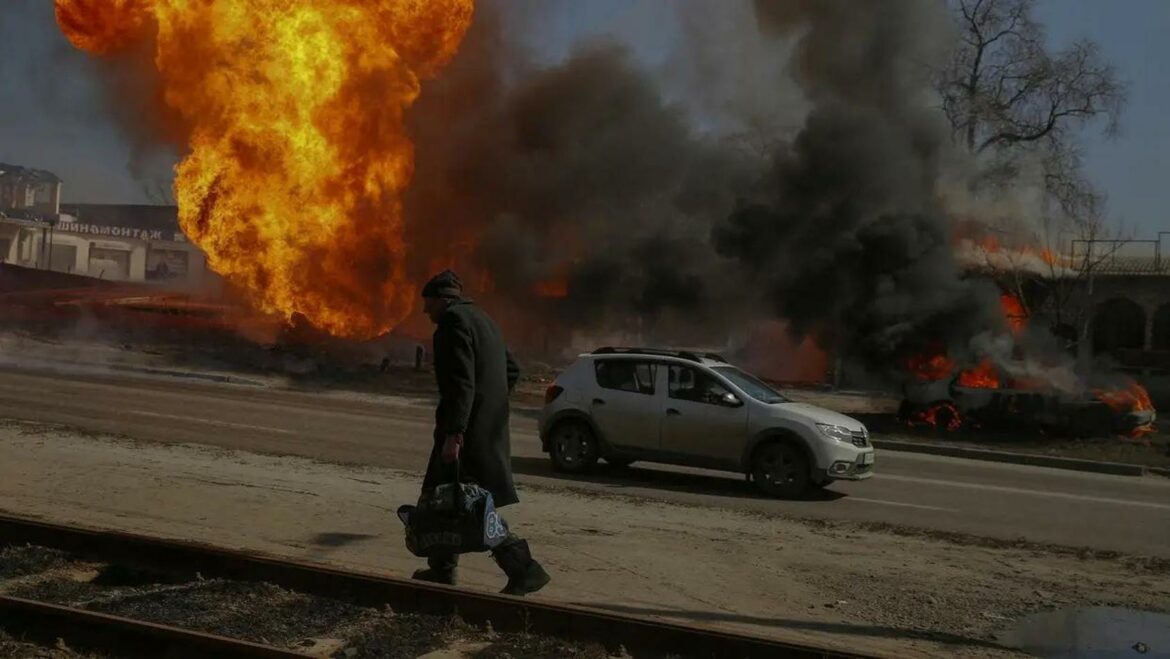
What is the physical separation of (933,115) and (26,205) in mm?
70200

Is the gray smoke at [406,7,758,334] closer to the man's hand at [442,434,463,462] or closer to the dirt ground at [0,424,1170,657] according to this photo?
the dirt ground at [0,424,1170,657]

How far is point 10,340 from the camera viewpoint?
31.3 metres

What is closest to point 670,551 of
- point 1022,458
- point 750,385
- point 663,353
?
point 750,385

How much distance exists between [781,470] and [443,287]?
22.1 ft

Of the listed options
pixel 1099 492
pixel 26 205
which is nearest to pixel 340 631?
pixel 1099 492

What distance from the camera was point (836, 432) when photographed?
39.3 feet

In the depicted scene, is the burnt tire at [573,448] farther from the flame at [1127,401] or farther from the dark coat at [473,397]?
the flame at [1127,401]

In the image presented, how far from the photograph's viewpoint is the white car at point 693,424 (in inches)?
468

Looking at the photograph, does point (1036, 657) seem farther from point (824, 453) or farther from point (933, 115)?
point (933, 115)

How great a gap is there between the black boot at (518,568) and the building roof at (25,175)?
81479mm

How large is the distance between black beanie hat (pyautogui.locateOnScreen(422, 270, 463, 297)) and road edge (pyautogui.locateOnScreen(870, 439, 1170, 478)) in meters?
14.3

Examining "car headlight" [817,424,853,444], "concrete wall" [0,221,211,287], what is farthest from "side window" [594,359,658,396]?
"concrete wall" [0,221,211,287]

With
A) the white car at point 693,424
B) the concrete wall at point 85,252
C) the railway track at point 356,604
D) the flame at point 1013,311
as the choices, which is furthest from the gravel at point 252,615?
the concrete wall at point 85,252

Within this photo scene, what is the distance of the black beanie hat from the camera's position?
239 inches
